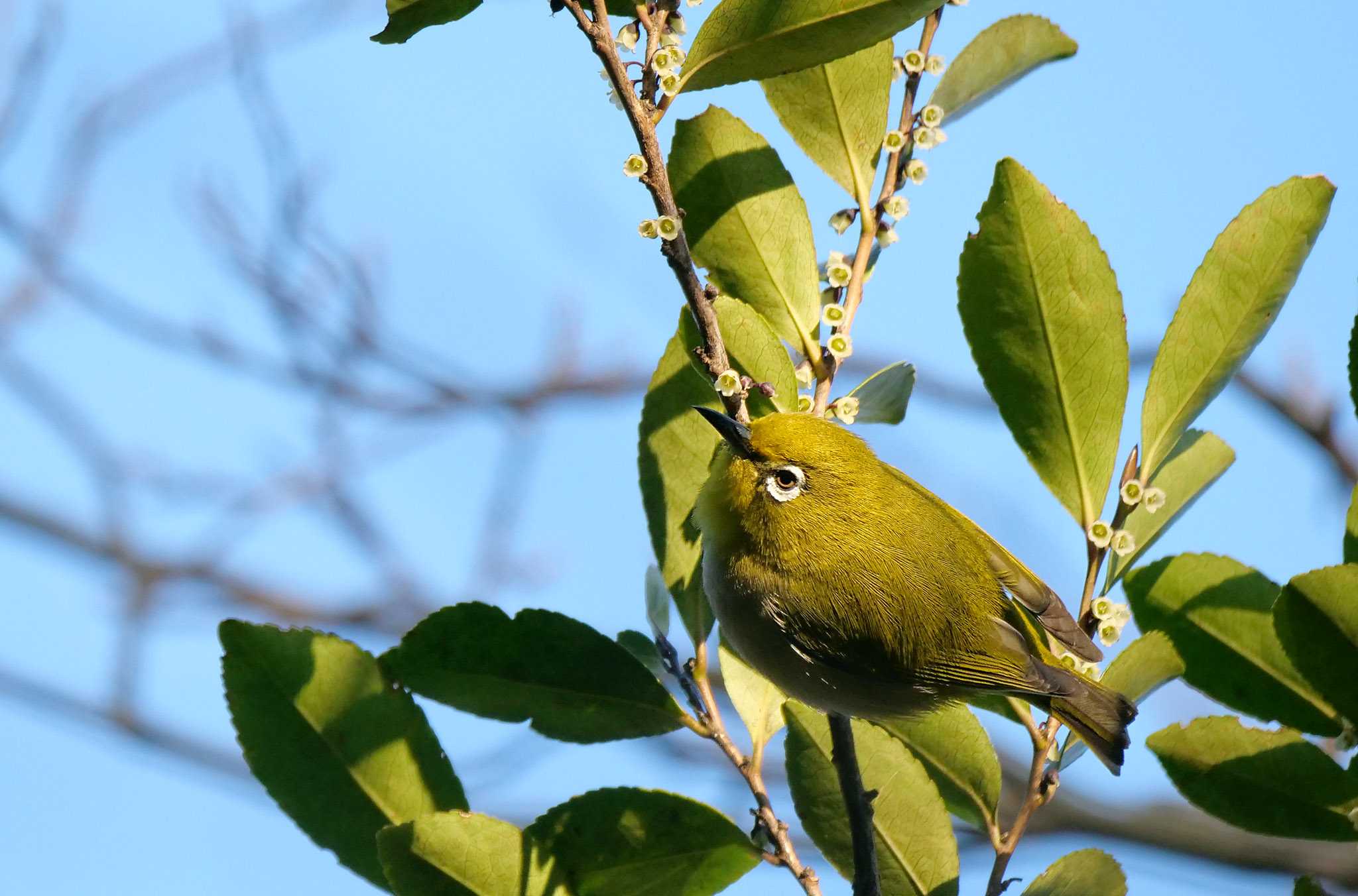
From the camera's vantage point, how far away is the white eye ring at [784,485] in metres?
1.98

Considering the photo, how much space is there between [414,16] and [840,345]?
67cm

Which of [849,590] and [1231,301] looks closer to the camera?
[1231,301]

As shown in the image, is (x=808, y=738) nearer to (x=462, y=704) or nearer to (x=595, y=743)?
(x=595, y=743)

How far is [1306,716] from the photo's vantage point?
5.23 feet

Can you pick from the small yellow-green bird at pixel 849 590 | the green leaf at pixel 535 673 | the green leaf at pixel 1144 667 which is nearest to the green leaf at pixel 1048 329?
the green leaf at pixel 1144 667

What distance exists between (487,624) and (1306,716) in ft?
3.35

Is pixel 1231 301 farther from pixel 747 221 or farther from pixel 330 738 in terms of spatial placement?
pixel 330 738

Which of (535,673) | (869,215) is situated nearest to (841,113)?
(869,215)

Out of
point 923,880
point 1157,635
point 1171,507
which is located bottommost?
point 923,880

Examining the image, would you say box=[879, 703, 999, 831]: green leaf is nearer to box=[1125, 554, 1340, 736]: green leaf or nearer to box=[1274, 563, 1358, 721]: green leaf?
box=[1125, 554, 1340, 736]: green leaf

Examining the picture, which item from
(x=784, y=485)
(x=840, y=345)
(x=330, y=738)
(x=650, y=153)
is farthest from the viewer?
(x=784, y=485)

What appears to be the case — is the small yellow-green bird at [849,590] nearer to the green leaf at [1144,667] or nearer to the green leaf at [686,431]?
the green leaf at [686,431]

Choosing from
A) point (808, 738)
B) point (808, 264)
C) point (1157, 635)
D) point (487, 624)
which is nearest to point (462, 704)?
point (487, 624)

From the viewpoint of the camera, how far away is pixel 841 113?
1792 mm
